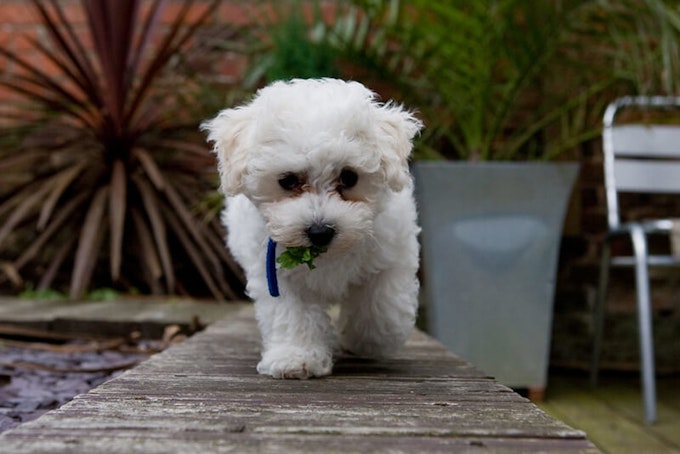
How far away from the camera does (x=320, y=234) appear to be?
176 centimetres

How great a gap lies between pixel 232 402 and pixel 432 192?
81.9 inches

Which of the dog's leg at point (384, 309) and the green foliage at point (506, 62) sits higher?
the green foliage at point (506, 62)

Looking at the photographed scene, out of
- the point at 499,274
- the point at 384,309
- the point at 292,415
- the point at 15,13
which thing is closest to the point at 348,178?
the point at 384,309

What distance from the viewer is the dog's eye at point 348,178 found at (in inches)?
72.4

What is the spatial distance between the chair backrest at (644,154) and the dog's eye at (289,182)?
2488 millimetres

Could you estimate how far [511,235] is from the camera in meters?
3.52

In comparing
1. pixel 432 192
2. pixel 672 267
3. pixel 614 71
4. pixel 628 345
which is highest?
pixel 614 71

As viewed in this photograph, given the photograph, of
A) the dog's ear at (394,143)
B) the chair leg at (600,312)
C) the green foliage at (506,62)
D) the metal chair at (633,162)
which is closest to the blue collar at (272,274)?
the dog's ear at (394,143)

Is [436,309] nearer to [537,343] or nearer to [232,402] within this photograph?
[537,343]

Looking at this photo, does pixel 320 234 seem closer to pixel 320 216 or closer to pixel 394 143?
pixel 320 216

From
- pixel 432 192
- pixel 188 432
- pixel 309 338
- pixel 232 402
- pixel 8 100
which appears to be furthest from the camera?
pixel 8 100

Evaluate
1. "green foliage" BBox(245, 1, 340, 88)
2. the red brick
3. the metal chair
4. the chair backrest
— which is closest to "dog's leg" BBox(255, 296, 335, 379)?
"green foliage" BBox(245, 1, 340, 88)

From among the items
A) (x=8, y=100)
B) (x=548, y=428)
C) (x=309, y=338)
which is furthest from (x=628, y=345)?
(x=8, y=100)

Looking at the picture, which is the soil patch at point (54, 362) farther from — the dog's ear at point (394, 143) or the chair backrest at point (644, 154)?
the chair backrest at point (644, 154)
